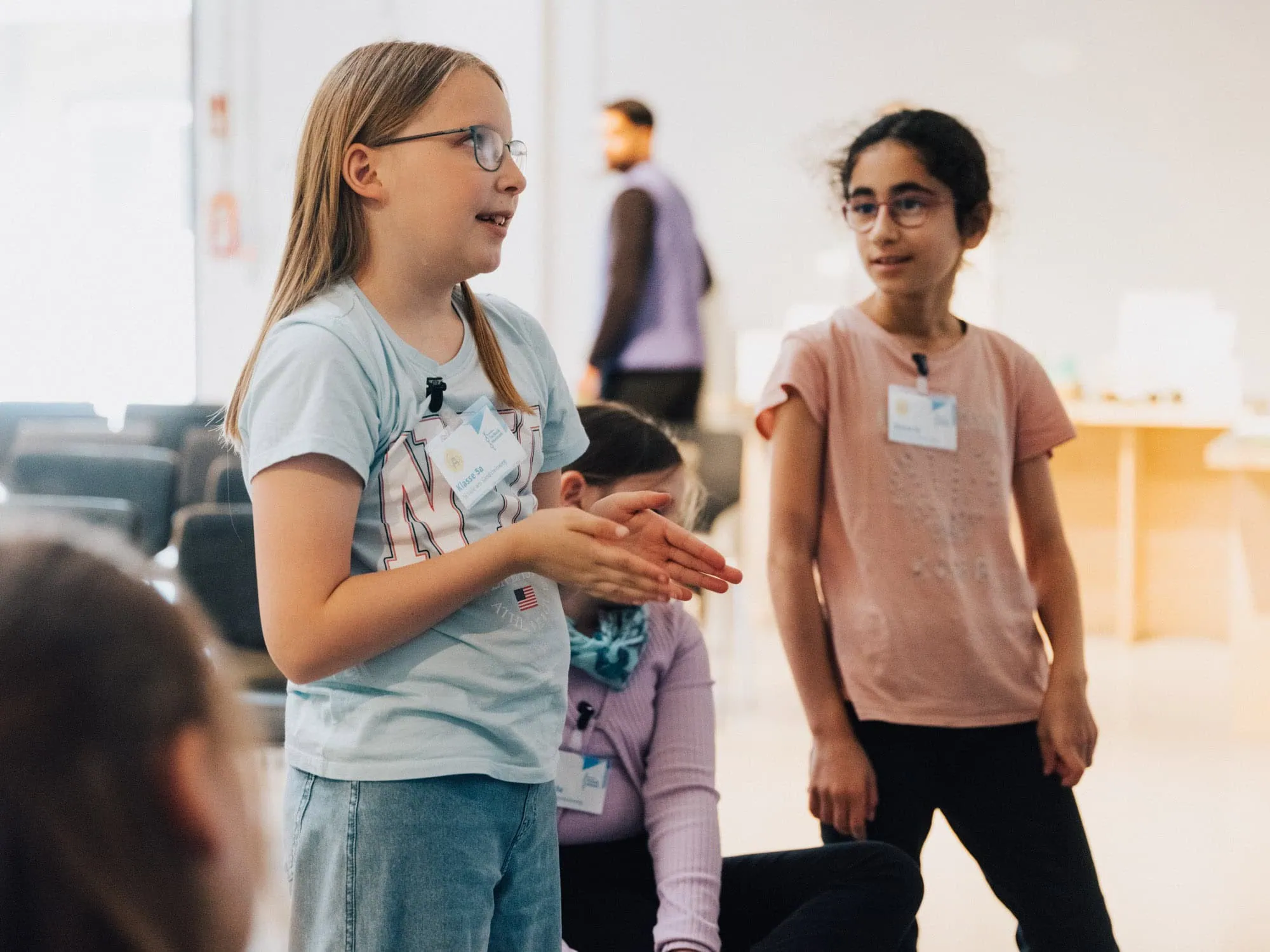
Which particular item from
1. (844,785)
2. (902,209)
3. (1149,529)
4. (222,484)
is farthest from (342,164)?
(1149,529)

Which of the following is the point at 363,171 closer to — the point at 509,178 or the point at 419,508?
the point at 509,178

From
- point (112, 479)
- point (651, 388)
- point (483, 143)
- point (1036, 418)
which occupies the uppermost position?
point (483, 143)

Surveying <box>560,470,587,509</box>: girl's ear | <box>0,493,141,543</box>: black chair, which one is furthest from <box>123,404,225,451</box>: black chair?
<box>560,470,587,509</box>: girl's ear

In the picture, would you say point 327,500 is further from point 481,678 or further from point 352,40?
point 352,40

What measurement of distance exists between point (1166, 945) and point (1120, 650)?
3.12 metres

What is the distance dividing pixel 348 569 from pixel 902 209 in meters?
0.88

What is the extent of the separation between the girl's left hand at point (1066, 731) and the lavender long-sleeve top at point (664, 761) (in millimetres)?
390

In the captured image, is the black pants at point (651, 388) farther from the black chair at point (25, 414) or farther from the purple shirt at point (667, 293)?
the black chair at point (25, 414)

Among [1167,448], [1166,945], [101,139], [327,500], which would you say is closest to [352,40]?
[101,139]

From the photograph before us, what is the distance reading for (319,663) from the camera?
3.30ft

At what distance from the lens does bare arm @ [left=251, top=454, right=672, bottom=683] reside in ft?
3.26

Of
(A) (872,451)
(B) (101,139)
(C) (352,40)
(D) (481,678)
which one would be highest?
(C) (352,40)

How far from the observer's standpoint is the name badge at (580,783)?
1505mm

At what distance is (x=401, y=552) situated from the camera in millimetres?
1057
